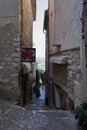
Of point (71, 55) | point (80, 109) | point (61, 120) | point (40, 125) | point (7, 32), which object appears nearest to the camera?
point (80, 109)

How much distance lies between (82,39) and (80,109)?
1.79 m

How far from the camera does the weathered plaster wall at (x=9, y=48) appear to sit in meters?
9.32

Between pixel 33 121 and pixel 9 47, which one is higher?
pixel 9 47

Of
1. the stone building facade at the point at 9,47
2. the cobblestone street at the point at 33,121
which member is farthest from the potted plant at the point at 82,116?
the stone building facade at the point at 9,47

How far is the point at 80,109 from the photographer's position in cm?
539

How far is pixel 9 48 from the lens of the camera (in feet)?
30.7

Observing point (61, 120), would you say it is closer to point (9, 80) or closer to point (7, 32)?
point (9, 80)

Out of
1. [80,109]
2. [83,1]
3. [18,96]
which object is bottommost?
[18,96]

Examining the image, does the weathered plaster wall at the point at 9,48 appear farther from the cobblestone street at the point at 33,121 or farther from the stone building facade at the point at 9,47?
the cobblestone street at the point at 33,121

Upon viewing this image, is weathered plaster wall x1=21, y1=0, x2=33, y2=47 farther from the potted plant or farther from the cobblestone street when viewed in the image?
the potted plant

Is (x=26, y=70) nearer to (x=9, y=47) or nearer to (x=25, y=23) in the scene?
(x=9, y=47)

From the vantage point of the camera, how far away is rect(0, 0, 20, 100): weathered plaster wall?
932 cm

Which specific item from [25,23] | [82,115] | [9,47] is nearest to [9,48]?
[9,47]

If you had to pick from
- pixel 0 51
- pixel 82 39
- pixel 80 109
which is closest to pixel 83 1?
pixel 82 39
